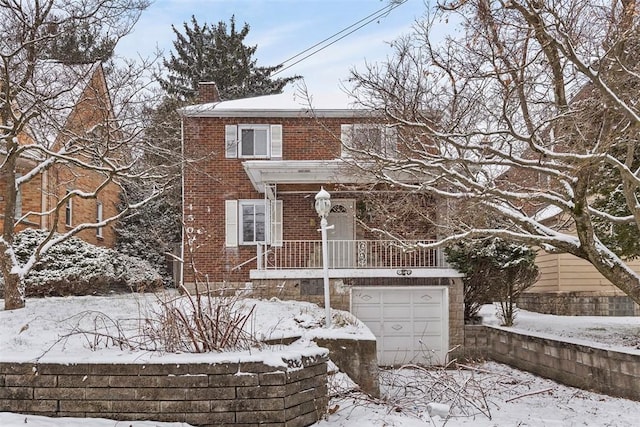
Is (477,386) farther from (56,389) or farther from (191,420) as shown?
(56,389)

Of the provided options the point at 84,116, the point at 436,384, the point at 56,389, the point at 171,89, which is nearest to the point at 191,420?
the point at 56,389

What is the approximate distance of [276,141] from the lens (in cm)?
1777

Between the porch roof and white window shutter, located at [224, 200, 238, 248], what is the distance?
65.6 inches

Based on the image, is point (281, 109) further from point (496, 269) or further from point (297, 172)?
point (496, 269)

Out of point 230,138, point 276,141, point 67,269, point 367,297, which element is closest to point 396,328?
point 367,297

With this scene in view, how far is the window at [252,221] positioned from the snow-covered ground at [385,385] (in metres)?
4.59

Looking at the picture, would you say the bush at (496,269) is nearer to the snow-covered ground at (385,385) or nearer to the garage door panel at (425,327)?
the garage door panel at (425,327)

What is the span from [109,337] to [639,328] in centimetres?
1181

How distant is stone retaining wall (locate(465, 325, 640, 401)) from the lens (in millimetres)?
9391

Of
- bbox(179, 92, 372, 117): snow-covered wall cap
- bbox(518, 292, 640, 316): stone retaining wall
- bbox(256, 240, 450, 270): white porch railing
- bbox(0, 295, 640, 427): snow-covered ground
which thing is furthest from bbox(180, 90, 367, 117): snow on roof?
bbox(518, 292, 640, 316): stone retaining wall

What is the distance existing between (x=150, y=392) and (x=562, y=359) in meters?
8.52

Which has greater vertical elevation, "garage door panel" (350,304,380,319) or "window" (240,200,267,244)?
"window" (240,200,267,244)

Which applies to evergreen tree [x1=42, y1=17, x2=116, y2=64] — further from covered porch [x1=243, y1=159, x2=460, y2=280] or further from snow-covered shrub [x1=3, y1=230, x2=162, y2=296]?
snow-covered shrub [x1=3, y1=230, x2=162, y2=296]

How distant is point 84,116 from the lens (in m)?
12.6
